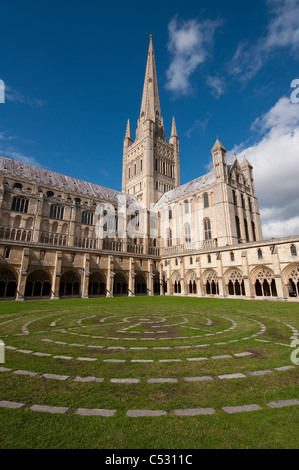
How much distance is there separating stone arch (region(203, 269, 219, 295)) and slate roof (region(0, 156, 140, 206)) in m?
25.5

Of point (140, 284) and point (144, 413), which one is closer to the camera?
point (144, 413)

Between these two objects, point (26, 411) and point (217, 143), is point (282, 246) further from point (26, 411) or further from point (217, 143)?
point (26, 411)

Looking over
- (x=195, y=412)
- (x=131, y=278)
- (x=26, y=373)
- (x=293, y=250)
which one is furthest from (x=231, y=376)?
(x=131, y=278)

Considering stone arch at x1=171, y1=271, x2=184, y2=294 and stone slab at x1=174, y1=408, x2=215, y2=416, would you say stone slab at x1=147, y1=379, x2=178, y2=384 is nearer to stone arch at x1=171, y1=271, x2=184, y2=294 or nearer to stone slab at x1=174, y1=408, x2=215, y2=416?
stone slab at x1=174, y1=408, x2=215, y2=416

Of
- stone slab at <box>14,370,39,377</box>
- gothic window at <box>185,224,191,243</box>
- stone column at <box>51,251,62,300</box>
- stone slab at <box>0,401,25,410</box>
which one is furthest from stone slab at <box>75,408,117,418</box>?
gothic window at <box>185,224,191,243</box>

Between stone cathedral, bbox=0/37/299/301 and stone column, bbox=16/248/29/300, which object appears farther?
stone cathedral, bbox=0/37/299/301

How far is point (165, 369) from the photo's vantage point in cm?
506

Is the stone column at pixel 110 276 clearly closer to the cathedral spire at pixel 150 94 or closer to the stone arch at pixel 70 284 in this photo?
the stone arch at pixel 70 284

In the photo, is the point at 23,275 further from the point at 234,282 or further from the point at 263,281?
the point at 263,281

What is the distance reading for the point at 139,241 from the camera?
44094mm

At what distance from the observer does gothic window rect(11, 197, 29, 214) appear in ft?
108

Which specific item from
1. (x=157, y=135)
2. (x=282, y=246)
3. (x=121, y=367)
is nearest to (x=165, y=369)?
(x=121, y=367)

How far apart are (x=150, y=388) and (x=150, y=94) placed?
7236 cm
